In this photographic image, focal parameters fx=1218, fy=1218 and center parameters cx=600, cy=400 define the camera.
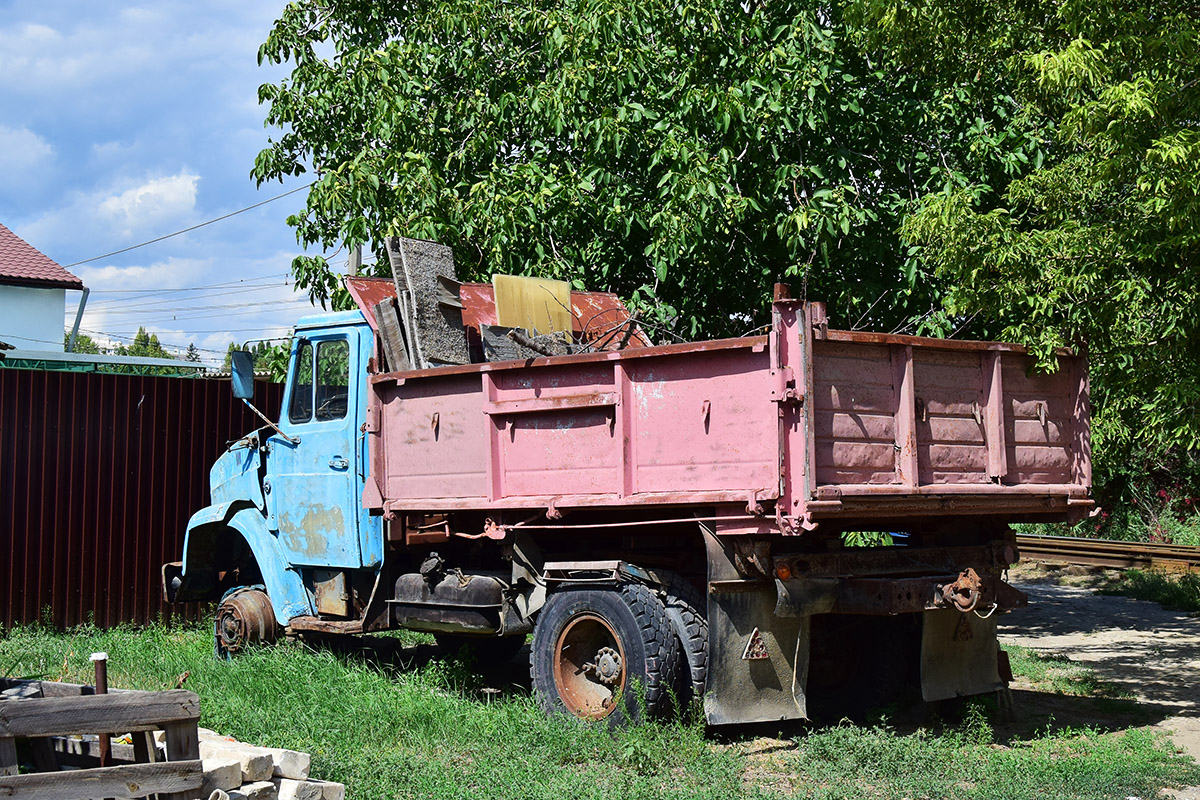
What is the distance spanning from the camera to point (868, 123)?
11.1 m

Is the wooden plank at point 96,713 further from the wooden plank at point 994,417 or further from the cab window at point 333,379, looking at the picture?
the wooden plank at point 994,417

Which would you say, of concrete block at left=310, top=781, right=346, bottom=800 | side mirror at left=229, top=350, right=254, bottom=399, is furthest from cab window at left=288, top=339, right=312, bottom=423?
concrete block at left=310, top=781, right=346, bottom=800

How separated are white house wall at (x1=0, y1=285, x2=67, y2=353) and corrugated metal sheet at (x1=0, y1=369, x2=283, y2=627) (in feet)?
60.7

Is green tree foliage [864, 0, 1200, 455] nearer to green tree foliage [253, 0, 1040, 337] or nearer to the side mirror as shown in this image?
green tree foliage [253, 0, 1040, 337]

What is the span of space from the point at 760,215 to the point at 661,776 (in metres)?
6.18

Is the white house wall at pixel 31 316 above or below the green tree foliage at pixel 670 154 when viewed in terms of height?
above

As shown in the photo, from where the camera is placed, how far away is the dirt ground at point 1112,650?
8250 millimetres

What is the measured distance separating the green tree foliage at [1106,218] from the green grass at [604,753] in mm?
2263

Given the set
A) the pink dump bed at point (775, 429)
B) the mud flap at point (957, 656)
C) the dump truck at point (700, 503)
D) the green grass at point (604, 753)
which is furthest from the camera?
the mud flap at point (957, 656)

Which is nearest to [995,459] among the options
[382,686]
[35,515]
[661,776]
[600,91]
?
[661,776]

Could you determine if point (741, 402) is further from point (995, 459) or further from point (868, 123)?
point (868, 123)

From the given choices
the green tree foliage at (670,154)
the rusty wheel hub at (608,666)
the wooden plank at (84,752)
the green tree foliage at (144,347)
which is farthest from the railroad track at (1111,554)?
the green tree foliage at (144,347)

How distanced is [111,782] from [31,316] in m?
26.9

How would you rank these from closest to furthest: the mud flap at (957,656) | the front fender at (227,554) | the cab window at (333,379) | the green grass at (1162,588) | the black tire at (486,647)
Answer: the mud flap at (957,656)
the cab window at (333,379)
the front fender at (227,554)
the black tire at (486,647)
the green grass at (1162,588)
